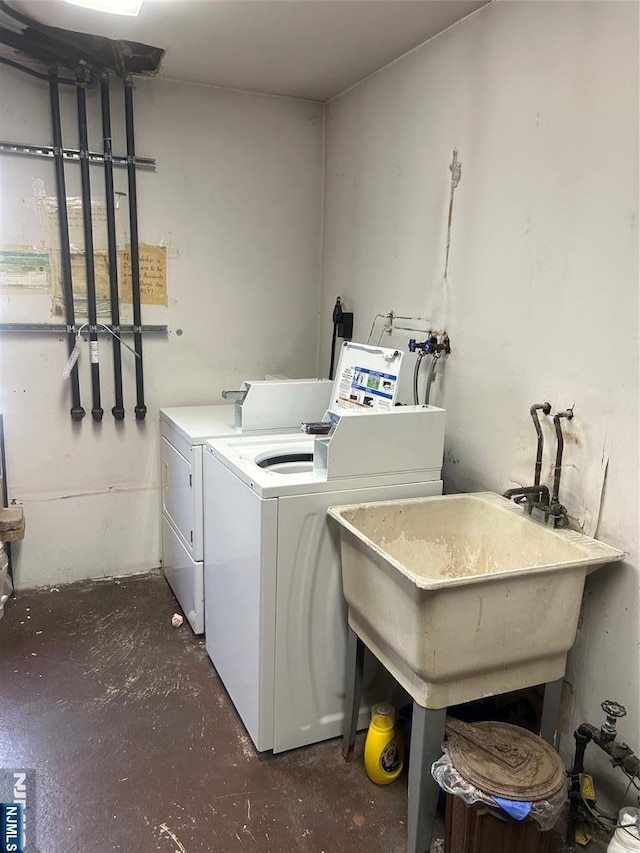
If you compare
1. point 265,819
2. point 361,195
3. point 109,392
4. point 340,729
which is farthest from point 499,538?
point 109,392

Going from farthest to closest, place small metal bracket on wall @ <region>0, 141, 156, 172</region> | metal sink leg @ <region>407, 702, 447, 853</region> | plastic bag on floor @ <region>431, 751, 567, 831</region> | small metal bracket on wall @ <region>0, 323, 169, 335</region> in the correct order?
small metal bracket on wall @ <region>0, 323, 169, 335</region> < small metal bracket on wall @ <region>0, 141, 156, 172</region> < metal sink leg @ <region>407, 702, 447, 853</region> < plastic bag on floor @ <region>431, 751, 567, 831</region>

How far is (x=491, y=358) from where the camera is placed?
2080 mm

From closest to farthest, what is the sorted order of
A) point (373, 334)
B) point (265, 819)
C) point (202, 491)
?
1. point (265, 819)
2. point (202, 491)
3. point (373, 334)

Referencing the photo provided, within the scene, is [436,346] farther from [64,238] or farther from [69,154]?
[69,154]

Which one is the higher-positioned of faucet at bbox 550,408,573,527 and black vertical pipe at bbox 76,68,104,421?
black vertical pipe at bbox 76,68,104,421

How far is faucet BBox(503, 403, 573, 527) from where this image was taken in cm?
172

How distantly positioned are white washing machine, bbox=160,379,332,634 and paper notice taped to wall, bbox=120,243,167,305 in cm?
57

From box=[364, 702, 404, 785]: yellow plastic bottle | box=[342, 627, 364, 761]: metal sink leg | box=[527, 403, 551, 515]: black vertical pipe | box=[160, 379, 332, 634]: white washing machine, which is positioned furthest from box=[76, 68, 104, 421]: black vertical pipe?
box=[527, 403, 551, 515]: black vertical pipe

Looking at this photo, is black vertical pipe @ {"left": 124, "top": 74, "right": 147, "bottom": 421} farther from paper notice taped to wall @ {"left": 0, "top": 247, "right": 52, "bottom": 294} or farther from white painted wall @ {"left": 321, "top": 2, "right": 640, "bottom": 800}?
white painted wall @ {"left": 321, "top": 2, "right": 640, "bottom": 800}

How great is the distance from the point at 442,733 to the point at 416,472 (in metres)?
0.80

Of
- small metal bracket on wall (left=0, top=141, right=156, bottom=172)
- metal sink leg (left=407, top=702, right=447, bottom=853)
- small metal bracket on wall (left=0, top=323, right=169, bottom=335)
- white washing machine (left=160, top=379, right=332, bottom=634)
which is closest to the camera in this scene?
metal sink leg (left=407, top=702, right=447, bottom=853)

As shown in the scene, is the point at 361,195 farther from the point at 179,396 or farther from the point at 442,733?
the point at 442,733

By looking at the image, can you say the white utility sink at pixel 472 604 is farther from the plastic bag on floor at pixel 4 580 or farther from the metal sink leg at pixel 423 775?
the plastic bag on floor at pixel 4 580

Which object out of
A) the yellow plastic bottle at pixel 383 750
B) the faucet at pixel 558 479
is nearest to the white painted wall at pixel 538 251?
the faucet at pixel 558 479
